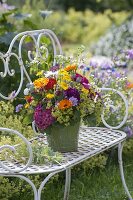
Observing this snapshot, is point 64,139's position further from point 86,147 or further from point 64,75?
point 64,75

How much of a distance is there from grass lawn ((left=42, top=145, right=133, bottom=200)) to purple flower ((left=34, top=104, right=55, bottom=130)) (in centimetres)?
83

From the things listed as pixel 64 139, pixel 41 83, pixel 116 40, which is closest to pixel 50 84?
pixel 41 83

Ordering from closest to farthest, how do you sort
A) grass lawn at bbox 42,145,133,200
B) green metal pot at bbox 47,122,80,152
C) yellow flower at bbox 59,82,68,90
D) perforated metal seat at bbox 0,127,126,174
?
1. perforated metal seat at bbox 0,127,126,174
2. yellow flower at bbox 59,82,68,90
3. green metal pot at bbox 47,122,80,152
4. grass lawn at bbox 42,145,133,200

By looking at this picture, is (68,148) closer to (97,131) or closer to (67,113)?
(67,113)

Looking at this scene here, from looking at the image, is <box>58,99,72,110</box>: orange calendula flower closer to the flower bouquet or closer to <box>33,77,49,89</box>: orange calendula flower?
the flower bouquet

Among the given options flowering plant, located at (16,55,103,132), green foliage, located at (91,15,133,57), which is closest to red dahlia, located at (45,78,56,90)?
flowering plant, located at (16,55,103,132)

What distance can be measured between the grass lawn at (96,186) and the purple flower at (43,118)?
83cm

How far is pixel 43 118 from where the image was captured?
3432mm

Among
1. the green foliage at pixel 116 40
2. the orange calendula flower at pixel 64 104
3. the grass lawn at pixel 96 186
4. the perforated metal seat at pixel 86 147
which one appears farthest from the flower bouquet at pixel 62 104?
the green foliage at pixel 116 40

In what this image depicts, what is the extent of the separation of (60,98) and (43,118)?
156 millimetres

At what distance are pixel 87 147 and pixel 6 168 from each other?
2.42 ft

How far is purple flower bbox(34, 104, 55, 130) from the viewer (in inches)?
135

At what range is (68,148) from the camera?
3605 mm

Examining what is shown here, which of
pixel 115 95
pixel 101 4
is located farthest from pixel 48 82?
pixel 101 4
